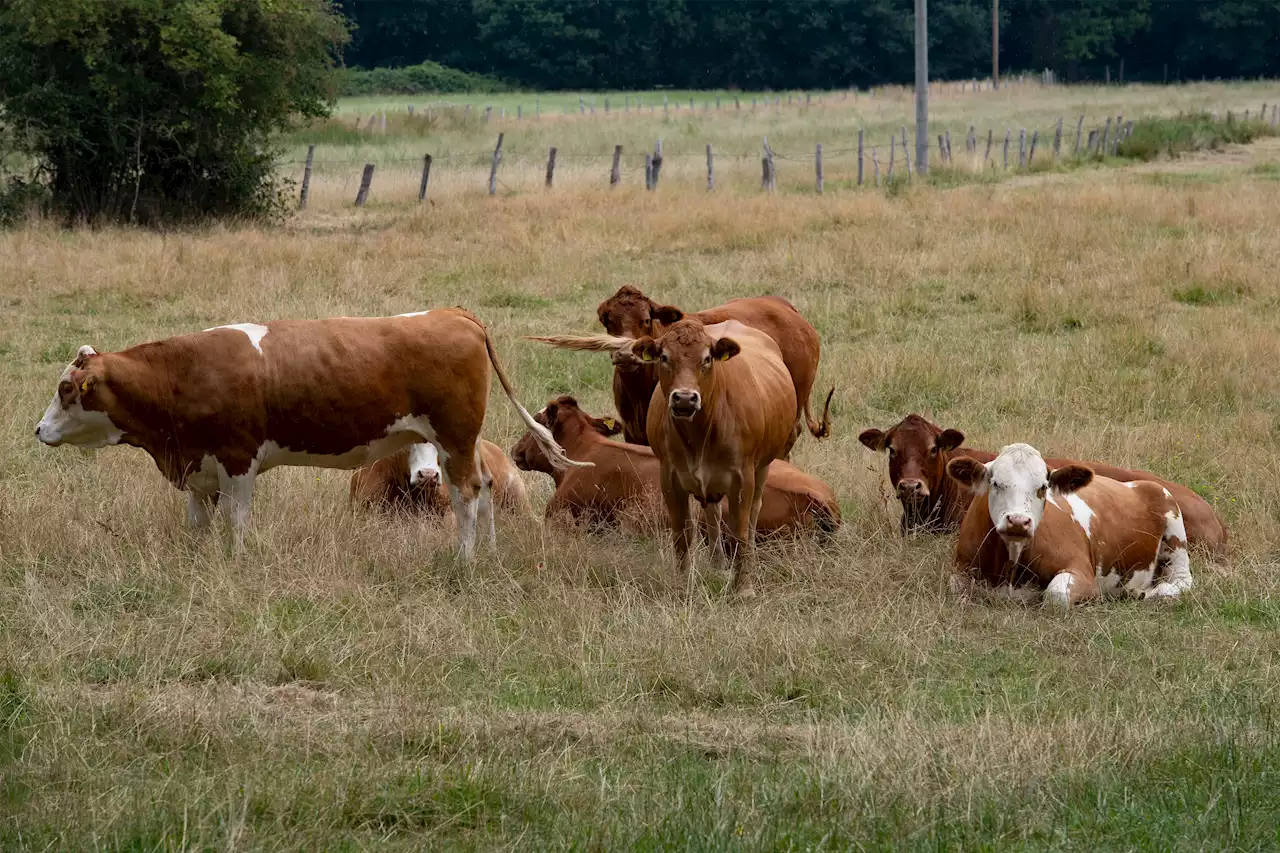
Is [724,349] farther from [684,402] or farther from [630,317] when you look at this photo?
[630,317]

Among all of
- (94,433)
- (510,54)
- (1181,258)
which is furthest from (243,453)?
(510,54)

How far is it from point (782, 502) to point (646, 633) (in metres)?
2.10

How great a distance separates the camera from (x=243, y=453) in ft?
25.6

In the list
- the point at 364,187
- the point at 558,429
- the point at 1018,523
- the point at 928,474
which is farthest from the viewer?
the point at 364,187

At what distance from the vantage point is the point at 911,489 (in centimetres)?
835

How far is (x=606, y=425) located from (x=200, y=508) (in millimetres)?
2912

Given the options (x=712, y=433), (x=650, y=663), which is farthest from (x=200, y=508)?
(x=650, y=663)

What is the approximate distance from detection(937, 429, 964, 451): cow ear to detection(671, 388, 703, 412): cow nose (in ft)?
6.52

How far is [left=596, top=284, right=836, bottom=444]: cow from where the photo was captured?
391 inches

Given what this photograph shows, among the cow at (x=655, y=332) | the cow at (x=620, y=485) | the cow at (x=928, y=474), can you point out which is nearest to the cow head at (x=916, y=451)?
the cow at (x=928, y=474)

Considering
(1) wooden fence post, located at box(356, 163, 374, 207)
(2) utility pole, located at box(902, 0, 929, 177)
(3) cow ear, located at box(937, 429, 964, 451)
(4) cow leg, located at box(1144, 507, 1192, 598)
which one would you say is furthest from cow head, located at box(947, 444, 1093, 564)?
(1) wooden fence post, located at box(356, 163, 374, 207)

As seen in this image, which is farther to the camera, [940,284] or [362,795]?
[940,284]

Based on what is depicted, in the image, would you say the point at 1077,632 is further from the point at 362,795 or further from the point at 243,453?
the point at 243,453

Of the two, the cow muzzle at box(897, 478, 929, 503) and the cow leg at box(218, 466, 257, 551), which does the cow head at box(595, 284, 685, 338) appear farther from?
the cow leg at box(218, 466, 257, 551)
